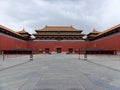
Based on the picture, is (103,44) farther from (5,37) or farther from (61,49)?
(5,37)

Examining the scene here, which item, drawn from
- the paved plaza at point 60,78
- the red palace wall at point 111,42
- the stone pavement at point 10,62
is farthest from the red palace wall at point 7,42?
the red palace wall at point 111,42

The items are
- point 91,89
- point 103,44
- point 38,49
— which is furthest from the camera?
point 38,49

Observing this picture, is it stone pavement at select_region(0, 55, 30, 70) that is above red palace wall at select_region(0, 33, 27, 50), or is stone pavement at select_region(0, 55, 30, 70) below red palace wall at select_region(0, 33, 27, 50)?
below

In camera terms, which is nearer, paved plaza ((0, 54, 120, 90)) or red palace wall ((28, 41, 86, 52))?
paved plaza ((0, 54, 120, 90))

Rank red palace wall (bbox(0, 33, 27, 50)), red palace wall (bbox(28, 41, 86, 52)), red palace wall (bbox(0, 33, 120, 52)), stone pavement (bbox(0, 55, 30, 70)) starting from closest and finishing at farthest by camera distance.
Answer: stone pavement (bbox(0, 55, 30, 70))
red palace wall (bbox(0, 33, 27, 50))
red palace wall (bbox(0, 33, 120, 52))
red palace wall (bbox(28, 41, 86, 52))

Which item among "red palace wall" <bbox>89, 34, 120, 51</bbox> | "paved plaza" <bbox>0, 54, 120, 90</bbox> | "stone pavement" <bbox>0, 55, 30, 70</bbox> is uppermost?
"red palace wall" <bbox>89, 34, 120, 51</bbox>

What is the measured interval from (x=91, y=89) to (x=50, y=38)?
46.9 meters

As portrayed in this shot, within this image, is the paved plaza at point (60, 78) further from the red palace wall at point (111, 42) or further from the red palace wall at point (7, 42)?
the red palace wall at point (7, 42)

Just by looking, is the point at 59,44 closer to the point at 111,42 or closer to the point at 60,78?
the point at 111,42

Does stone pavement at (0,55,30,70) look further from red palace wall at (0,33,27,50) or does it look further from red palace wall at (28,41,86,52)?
red palace wall at (28,41,86,52)

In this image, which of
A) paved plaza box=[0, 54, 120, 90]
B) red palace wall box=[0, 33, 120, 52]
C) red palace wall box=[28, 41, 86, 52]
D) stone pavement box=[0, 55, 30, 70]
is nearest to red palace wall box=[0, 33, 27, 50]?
red palace wall box=[0, 33, 120, 52]

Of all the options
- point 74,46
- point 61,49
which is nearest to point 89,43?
point 74,46

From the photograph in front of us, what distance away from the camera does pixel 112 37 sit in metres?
31.6

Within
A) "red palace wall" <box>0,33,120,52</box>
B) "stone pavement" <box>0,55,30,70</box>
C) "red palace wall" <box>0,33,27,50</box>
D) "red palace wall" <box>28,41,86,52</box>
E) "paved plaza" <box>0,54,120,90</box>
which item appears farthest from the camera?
"red palace wall" <box>28,41,86,52</box>
